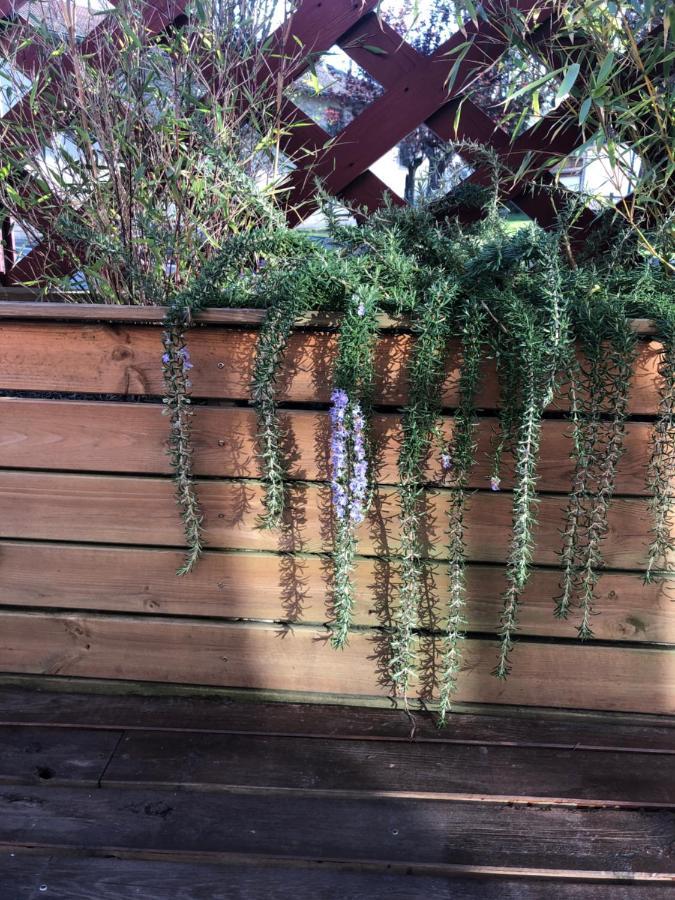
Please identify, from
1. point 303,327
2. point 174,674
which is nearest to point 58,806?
point 174,674

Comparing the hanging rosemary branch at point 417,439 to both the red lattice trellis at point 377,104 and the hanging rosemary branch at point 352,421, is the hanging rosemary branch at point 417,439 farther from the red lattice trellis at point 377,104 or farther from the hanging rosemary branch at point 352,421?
the red lattice trellis at point 377,104

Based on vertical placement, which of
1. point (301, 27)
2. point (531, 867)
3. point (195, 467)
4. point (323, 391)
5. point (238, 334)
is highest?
point (301, 27)

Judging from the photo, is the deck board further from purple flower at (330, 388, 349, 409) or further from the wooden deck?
purple flower at (330, 388, 349, 409)

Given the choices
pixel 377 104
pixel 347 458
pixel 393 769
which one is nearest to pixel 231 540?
pixel 347 458

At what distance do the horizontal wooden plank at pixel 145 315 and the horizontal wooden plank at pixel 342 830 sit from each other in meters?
0.89

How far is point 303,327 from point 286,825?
2.97ft

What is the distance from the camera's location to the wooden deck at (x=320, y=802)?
1144 millimetres

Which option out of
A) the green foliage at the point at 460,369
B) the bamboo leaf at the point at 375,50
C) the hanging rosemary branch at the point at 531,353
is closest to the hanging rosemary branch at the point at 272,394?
the green foliage at the point at 460,369

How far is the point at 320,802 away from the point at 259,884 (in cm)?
19

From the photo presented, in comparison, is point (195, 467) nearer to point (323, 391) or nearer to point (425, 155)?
point (323, 391)

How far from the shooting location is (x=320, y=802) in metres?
1.29

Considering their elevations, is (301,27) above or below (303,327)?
above

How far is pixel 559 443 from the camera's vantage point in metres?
1.32

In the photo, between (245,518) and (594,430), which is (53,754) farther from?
(594,430)
